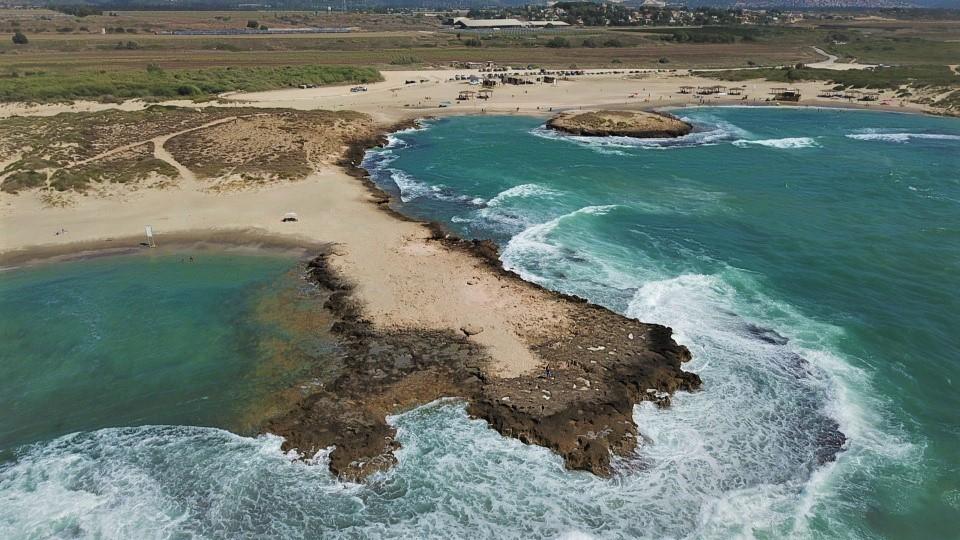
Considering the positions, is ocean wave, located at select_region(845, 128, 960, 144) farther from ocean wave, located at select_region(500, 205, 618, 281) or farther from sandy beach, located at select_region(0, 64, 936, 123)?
ocean wave, located at select_region(500, 205, 618, 281)

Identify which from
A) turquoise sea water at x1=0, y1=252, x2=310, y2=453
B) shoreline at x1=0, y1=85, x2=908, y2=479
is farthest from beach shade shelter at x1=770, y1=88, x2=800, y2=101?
turquoise sea water at x1=0, y1=252, x2=310, y2=453

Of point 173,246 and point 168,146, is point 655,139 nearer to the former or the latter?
point 168,146

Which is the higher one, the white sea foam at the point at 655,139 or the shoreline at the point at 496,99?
the shoreline at the point at 496,99

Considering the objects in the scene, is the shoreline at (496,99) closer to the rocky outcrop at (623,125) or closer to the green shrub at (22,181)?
the rocky outcrop at (623,125)

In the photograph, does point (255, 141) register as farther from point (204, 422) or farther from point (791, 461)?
point (791, 461)

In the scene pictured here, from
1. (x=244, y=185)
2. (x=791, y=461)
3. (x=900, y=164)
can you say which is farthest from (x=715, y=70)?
(x=791, y=461)

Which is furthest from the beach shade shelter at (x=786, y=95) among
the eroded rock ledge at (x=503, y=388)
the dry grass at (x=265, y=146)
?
the eroded rock ledge at (x=503, y=388)

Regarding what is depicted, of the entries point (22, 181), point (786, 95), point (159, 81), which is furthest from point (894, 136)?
A: point (159, 81)

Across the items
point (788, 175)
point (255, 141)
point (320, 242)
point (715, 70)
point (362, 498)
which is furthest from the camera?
point (715, 70)
